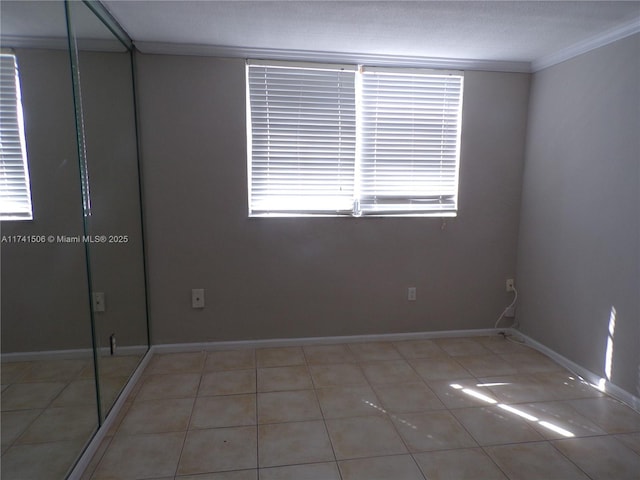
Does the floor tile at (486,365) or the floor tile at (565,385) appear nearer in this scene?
the floor tile at (565,385)

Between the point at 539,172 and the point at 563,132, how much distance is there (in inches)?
13.3

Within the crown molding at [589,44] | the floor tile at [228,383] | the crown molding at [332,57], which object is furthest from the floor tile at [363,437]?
the crown molding at [589,44]

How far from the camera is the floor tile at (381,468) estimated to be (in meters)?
1.70

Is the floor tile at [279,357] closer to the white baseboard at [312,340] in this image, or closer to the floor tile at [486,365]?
the white baseboard at [312,340]

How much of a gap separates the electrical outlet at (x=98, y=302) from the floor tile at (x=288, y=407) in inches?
39.8

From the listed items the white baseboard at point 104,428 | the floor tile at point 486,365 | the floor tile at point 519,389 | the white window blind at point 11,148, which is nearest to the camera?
the white window blind at point 11,148

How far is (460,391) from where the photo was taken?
2.40 m

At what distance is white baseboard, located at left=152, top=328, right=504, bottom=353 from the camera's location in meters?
2.90

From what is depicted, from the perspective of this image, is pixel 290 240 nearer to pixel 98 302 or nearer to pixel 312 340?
pixel 312 340

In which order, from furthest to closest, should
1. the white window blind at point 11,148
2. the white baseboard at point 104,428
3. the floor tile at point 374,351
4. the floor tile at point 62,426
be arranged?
the floor tile at point 374,351, the white baseboard at point 104,428, the floor tile at point 62,426, the white window blind at point 11,148

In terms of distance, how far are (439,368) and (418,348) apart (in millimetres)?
336

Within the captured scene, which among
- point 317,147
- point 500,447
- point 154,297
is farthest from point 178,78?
point 500,447

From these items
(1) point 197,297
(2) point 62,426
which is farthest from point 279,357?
(2) point 62,426

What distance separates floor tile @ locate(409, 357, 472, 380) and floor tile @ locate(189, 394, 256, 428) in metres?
1.15
